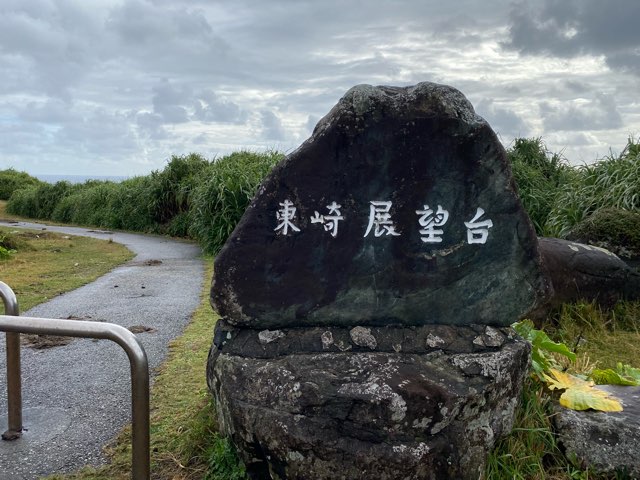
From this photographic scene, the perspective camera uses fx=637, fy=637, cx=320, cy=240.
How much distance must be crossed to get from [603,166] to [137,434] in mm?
7328

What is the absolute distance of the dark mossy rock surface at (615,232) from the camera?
6.29m

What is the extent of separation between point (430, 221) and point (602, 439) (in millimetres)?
1430

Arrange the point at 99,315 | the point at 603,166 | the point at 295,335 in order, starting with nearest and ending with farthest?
the point at 295,335 → the point at 99,315 → the point at 603,166

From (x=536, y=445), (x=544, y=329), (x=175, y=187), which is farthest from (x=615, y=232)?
(x=175, y=187)

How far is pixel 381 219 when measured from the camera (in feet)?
10.3

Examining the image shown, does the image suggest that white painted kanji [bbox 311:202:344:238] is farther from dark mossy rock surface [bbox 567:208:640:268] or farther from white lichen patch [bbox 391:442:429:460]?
dark mossy rock surface [bbox 567:208:640:268]

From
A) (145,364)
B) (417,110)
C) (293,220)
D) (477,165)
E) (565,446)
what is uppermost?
(417,110)

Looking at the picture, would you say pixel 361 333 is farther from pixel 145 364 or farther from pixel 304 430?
pixel 145 364

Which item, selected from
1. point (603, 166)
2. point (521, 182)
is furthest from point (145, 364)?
point (521, 182)

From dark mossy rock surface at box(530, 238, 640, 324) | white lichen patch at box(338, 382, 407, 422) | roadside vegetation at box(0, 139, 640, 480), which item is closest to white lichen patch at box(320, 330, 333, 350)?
white lichen patch at box(338, 382, 407, 422)

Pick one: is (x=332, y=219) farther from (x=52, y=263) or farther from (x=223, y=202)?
(x=52, y=263)

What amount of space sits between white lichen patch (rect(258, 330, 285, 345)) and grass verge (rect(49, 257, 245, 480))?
55cm

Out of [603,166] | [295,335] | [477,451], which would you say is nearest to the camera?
[477,451]

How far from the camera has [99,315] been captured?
6.76m
